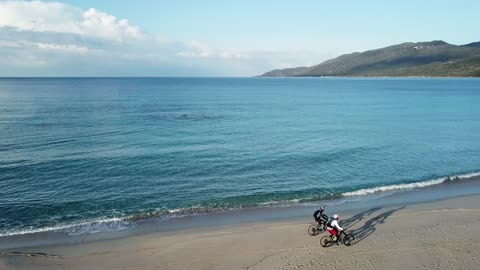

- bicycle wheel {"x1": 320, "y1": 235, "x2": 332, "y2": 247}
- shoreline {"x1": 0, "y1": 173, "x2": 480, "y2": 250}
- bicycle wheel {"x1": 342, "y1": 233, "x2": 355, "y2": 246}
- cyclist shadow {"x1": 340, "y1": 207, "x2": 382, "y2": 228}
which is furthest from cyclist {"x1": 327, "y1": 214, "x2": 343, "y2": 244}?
shoreline {"x1": 0, "y1": 173, "x2": 480, "y2": 250}

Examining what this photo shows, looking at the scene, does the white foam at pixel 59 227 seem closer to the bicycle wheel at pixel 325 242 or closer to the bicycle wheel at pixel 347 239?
the bicycle wheel at pixel 325 242

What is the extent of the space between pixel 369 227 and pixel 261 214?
8.32 m

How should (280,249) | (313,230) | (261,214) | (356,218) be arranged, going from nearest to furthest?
(280,249) → (313,230) → (356,218) → (261,214)

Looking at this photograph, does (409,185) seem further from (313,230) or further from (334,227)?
(334,227)

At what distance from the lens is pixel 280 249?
2506 cm

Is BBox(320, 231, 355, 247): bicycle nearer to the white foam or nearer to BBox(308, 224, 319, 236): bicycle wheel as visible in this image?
BBox(308, 224, 319, 236): bicycle wheel

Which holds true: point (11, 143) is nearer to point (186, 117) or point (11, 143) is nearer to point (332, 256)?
→ point (186, 117)

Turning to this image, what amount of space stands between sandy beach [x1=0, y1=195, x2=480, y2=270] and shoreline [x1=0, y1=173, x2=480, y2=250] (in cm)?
106

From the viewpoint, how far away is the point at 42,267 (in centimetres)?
2347

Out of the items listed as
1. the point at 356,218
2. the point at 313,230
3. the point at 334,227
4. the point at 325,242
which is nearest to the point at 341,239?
the point at 325,242

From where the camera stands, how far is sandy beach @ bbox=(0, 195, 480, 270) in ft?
76.1

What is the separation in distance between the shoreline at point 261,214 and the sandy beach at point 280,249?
1.06 m

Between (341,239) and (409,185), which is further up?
(341,239)

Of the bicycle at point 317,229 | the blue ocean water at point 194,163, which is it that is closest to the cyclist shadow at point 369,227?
the bicycle at point 317,229
